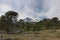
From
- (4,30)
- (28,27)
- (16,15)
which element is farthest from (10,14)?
(4,30)

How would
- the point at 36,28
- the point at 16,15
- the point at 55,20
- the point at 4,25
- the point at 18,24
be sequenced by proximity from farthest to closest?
the point at 55,20, the point at 18,24, the point at 16,15, the point at 36,28, the point at 4,25

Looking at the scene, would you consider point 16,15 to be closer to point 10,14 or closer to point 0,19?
point 10,14

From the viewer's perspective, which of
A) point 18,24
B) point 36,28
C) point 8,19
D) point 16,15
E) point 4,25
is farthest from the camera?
point 18,24

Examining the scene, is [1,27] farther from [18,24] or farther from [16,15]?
[18,24]

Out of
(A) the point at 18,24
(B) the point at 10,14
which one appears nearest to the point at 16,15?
(B) the point at 10,14

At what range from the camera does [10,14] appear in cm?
4372

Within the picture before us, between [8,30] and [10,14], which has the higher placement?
[10,14]

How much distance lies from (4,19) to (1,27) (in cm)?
228

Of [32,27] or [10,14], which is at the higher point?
[10,14]

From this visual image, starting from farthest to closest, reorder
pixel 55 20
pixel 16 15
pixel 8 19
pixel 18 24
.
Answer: pixel 55 20, pixel 18 24, pixel 16 15, pixel 8 19

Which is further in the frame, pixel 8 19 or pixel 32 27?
pixel 32 27

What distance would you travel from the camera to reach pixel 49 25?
2051 inches

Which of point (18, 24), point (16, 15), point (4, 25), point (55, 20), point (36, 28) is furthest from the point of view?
point (55, 20)

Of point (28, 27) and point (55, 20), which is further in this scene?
point (55, 20)
